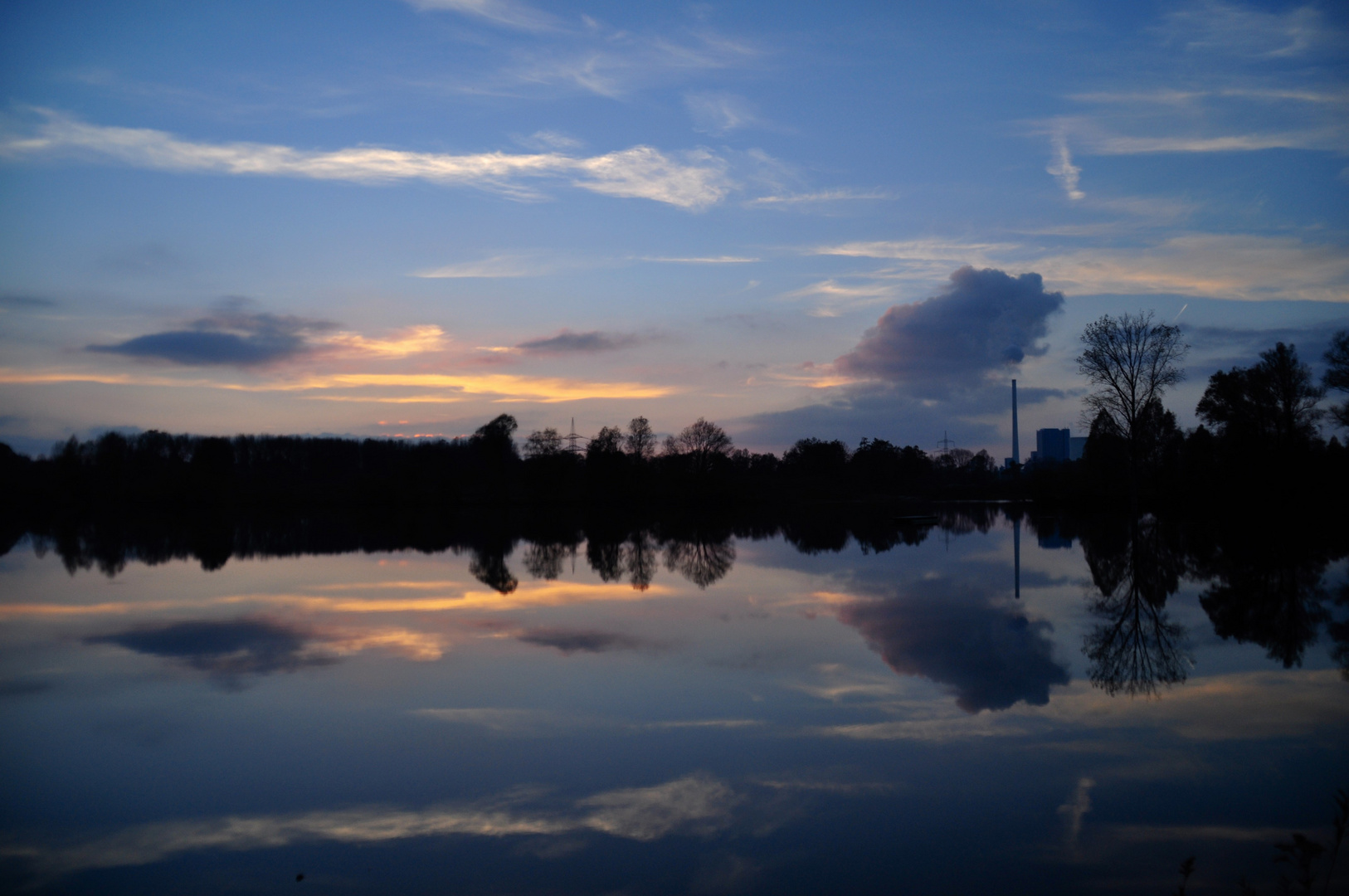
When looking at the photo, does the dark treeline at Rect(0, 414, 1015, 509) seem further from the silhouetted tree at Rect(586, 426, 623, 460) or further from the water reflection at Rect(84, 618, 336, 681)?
the water reflection at Rect(84, 618, 336, 681)

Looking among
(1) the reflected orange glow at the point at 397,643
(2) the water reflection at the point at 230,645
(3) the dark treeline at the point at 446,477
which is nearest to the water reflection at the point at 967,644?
(1) the reflected orange glow at the point at 397,643

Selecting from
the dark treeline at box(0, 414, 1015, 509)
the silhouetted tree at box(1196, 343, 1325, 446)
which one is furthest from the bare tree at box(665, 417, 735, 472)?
the silhouetted tree at box(1196, 343, 1325, 446)

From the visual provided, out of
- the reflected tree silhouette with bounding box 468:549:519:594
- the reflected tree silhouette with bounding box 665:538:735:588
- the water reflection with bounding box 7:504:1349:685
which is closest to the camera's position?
the water reflection with bounding box 7:504:1349:685

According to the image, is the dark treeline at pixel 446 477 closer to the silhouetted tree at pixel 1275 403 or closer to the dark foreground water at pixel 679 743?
the silhouetted tree at pixel 1275 403

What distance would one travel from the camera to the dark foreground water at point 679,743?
5090 mm

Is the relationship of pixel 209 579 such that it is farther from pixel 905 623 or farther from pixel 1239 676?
pixel 1239 676

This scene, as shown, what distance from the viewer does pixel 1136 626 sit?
41.6 feet

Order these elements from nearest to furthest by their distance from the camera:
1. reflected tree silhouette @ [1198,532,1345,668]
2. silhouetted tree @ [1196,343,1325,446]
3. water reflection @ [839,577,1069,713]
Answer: water reflection @ [839,577,1069,713] < reflected tree silhouette @ [1198,532,1345,668] < silhouetted tree @ [1196,343,1325,446]

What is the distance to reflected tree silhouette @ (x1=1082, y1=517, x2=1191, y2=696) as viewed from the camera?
9.66 m

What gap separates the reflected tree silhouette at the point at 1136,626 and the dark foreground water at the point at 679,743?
0.09m

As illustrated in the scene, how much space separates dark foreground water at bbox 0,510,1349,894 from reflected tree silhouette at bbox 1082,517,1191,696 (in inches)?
3.4

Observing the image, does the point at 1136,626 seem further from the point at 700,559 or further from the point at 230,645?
the point at 700,559

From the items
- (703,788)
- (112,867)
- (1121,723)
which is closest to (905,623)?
(1121,723)

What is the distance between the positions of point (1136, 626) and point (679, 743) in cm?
887
